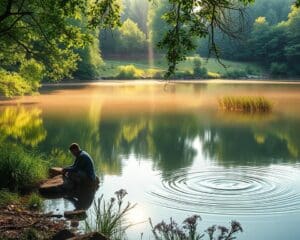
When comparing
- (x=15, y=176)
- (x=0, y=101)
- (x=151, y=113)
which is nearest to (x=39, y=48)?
(x=15, y=176)

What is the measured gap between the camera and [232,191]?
1534cm

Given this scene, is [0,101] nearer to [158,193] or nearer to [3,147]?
[3,147]

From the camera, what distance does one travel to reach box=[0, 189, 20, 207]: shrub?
12.7 m

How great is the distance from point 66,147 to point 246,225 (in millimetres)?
12847

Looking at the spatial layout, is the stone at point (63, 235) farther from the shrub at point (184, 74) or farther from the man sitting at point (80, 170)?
the shrub at point (184, 74)

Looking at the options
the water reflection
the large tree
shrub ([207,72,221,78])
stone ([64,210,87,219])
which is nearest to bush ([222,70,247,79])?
shrub ([207,72,221,78])

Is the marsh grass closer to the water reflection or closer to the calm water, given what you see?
the calm water

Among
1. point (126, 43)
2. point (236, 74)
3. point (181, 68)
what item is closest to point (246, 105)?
point (236, 74)

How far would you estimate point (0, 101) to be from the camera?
4553cm

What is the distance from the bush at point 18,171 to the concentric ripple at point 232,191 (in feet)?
11.1

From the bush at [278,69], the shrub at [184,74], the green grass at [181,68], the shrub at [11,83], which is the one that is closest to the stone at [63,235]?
the shrub at [11,83]

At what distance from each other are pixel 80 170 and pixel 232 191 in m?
4.32

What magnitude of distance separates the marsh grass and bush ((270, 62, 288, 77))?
63288 mm

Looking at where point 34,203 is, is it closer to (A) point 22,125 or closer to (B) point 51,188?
(B) point 51,188
